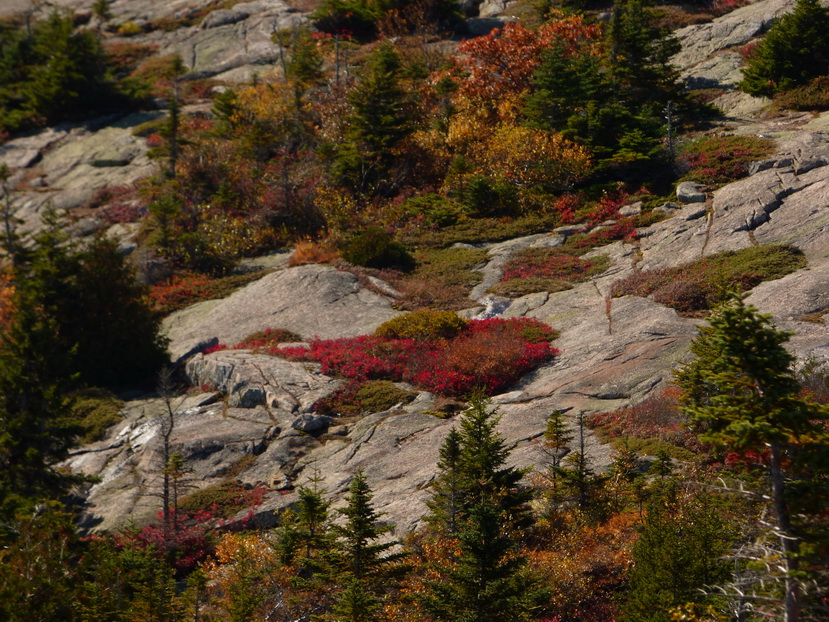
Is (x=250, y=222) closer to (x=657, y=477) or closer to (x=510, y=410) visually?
(x=510, y=410)

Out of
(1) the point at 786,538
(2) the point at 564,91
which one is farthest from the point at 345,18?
(1) the point at 786,538

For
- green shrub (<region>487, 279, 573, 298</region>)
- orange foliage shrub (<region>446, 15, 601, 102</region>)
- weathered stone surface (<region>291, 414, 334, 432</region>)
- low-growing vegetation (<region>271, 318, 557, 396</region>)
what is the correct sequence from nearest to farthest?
weathered stone surface (<region>291, 414, 334, 432</region>)
low-growing vegetation (<region>271, 318, 557, 396</region>)
green shrub (<region>487, 279, 573, 298</region>)
orange foliage shrub (<region>446, 15, 601, 102</region>)

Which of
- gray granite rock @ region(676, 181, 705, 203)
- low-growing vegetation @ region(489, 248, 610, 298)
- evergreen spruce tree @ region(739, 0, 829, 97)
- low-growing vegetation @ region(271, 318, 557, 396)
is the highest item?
evergreen spruce tree @ region(739, 0, 829, 97)

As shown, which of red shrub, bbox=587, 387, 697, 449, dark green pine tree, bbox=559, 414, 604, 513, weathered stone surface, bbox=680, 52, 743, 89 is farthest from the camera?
weathered stone surface, bbox=680, 52, 743, 89

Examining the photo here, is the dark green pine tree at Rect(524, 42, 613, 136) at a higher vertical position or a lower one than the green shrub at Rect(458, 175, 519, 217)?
higher

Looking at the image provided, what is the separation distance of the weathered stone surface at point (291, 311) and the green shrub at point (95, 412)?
3140 millimetres

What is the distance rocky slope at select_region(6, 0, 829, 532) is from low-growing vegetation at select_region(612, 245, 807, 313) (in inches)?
20.5

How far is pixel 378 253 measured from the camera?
103ft

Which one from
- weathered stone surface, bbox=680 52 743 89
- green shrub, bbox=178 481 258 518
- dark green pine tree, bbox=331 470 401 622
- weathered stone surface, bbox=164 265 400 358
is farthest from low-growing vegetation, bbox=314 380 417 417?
weathered stone surface, bbox=680 52 743 89

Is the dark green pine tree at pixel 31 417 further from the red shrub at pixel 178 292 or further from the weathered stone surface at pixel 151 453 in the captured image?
the red shrub at pixel 178 292

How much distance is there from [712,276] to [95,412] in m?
20.1

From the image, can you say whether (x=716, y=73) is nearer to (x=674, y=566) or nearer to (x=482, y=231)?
(x=482, y=231)

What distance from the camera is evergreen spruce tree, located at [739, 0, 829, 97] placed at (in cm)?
3503

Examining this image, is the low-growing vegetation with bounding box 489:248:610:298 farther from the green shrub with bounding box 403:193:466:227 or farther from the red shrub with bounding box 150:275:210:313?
the red shrub with bounding box 150:275:210:313
